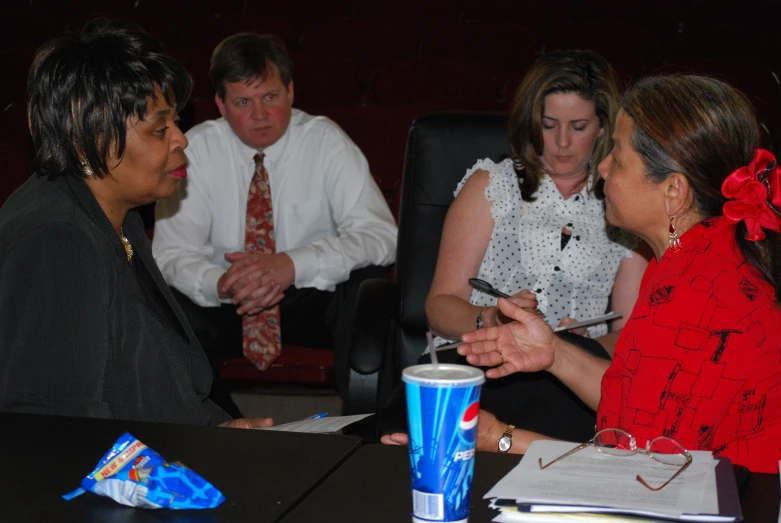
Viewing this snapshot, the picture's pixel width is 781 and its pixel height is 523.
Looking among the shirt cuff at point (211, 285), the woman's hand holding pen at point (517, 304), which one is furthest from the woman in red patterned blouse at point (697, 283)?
A: the shirt cuff at point (211, 285)

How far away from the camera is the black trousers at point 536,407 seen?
6.39ft

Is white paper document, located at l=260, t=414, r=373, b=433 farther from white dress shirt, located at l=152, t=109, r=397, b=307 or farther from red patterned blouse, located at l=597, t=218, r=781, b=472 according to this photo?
white dress shirt, located at l=152, t=109, r=397, b=307

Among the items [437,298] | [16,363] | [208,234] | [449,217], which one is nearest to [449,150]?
[449,217]

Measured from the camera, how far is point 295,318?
2.68 meters

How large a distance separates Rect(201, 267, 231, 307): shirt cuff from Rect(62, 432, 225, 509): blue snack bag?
5.40 ft

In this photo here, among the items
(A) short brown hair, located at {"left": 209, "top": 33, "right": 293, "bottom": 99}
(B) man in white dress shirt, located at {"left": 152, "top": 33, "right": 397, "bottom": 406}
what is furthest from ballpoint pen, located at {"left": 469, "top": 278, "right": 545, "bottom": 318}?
(A) short brown hair, located at {"left": 209, "top": 33, "right": 293, "bottom": 99}

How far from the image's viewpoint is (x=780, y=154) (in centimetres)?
295

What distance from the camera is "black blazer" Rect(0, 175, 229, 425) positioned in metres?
1.32

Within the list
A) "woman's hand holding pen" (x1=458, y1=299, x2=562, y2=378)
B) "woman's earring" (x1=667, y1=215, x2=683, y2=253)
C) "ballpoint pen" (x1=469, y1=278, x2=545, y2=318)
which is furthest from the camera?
"ballpoint pen" (x1=469, y1=278, x2=545, y2=318)

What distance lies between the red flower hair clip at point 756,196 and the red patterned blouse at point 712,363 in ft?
0.21

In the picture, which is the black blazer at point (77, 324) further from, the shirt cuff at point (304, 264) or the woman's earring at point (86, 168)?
the shirt cuff at point (304, 264)

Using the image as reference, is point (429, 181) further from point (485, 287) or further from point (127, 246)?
point (127, 246)

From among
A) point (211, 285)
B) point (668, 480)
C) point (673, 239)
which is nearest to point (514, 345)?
point (673, 239)

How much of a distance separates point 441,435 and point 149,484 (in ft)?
1.14
